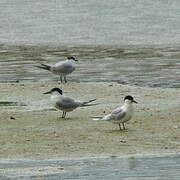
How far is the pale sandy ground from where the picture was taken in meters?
12.5

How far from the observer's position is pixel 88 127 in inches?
569

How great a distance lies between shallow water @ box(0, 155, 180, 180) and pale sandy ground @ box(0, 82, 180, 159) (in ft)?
1.56

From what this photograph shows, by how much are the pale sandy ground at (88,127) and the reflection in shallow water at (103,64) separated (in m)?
2.09

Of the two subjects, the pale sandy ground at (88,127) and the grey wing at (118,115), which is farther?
the grey wing at (118,115)

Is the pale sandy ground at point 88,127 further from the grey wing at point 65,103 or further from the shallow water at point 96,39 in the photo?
the shallow water at point 96,39

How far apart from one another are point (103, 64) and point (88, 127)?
1039 centimetres

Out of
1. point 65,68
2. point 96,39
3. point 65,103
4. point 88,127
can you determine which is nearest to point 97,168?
point 88,127

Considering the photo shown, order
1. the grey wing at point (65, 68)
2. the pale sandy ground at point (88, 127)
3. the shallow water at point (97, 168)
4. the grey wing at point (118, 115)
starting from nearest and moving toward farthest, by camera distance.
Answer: the shallow water at point (97, 168), the pale sandy ground at point (88, 127), the grey wing at point (118, 115), the grey wing at point (65, 68)

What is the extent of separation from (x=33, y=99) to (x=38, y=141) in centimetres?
492

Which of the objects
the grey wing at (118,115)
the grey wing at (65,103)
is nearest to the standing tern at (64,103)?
the grey wing at (65,103)

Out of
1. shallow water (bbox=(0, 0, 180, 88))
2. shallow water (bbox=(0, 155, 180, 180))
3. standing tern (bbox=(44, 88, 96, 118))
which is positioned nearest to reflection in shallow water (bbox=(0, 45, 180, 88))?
shallow water (bbox=(0, 0, 180, 88))

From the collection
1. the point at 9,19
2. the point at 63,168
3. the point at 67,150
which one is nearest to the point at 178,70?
the point at 67,150

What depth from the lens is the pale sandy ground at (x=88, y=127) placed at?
12477 millimetres

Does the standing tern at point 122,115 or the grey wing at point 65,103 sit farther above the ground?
the grey wing at point 65,103
